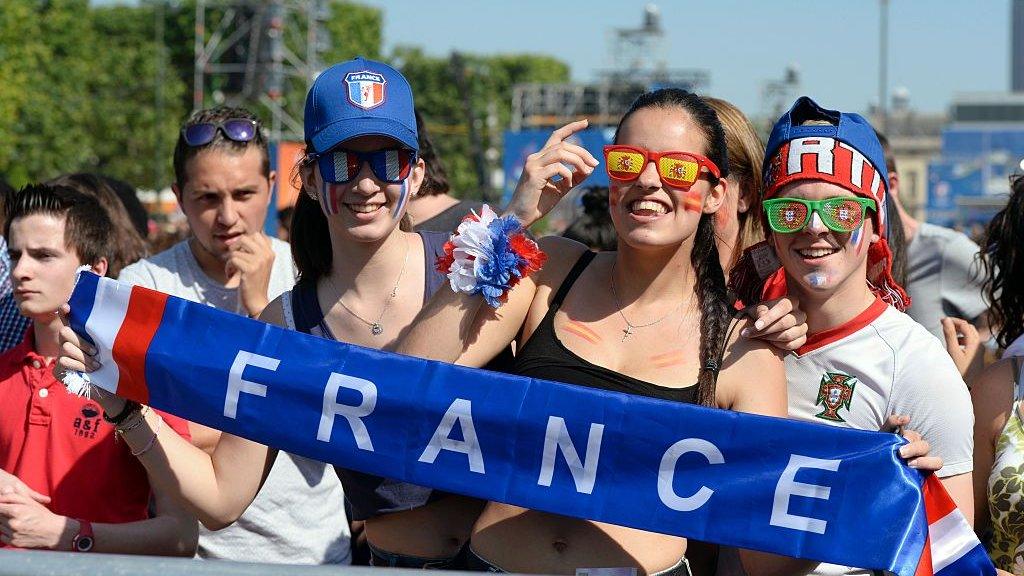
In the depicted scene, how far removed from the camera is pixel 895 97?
88125 millimetres

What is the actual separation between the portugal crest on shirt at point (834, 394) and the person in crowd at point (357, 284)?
3.32 ft

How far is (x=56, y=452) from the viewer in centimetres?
370

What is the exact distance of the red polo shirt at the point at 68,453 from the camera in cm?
369

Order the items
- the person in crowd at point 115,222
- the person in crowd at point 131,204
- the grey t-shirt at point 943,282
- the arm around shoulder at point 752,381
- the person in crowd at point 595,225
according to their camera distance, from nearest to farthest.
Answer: the arm around shoulder at point 752,381, the person in crowd at point 115,222, the grey t-shirt at point 943,282, the person in crowd at point 595,225, the person in crowd at point 131,204

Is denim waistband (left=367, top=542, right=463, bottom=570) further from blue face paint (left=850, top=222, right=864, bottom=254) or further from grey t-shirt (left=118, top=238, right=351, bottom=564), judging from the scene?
blue face paint (left=850, top=222, right=864, bottom=254)

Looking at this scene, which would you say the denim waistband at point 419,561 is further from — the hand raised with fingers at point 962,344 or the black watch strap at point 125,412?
the hand raised with fingers at point 962,344

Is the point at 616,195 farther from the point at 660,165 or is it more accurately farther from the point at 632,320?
the point at 632,320

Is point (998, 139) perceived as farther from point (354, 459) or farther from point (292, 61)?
point (354, 459)

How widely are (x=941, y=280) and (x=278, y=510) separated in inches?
Answer: 132

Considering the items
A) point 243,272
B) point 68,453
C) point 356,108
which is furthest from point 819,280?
point 68,453

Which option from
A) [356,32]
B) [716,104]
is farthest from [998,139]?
[716,104]

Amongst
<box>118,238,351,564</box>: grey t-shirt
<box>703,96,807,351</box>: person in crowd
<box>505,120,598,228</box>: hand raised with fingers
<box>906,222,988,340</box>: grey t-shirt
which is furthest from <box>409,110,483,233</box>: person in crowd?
<box>906,222,988,340</box>: grey t-shirt

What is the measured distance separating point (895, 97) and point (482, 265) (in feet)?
297

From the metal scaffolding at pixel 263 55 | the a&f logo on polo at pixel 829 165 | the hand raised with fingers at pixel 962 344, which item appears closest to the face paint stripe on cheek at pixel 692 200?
the a&f logo on polo at pixel 829 165
